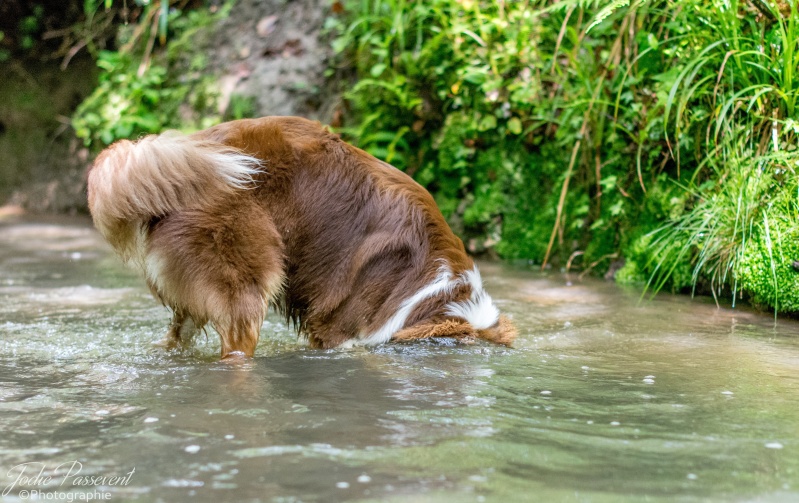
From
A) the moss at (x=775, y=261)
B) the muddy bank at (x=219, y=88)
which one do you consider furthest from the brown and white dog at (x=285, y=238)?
the muddy bank at (x=219, y=88)

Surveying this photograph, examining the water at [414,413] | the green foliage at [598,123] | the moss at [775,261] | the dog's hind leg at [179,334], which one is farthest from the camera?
the green foliage at [598,123]

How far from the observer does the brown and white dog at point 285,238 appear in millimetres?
3414

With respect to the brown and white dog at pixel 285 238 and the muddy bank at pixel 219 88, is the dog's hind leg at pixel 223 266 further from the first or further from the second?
the muddy bank at pixel 219 88

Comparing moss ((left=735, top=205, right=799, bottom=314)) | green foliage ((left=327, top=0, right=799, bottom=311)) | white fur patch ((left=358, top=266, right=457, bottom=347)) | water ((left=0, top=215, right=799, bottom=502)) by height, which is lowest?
water ((left=0, top=215, right=799, bottom=502))

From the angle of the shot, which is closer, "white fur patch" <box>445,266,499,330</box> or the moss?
"white fur patch" <box>445,266,499,330</box>

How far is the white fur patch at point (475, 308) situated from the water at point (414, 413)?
0.16m

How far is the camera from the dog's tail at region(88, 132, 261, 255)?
→ 3.32 meters

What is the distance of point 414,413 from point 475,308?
1147mm

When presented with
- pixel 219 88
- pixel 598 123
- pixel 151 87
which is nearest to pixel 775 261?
pixel 598 123

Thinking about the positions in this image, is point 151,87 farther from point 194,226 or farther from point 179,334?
point 194,226

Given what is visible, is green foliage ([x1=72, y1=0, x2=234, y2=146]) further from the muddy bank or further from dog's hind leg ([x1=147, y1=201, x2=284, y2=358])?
dog's hind leg ([x1=147, y1=201, x2=284, y2=358])

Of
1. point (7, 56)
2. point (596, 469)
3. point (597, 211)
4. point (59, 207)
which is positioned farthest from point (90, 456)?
point (7, 56)

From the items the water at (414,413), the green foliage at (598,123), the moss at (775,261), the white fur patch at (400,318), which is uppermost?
the green foliage at (598,123)

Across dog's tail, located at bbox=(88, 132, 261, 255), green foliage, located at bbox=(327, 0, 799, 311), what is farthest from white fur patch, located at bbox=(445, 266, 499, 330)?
green foliage, located at bbox=(327, 0, 799, 311)
